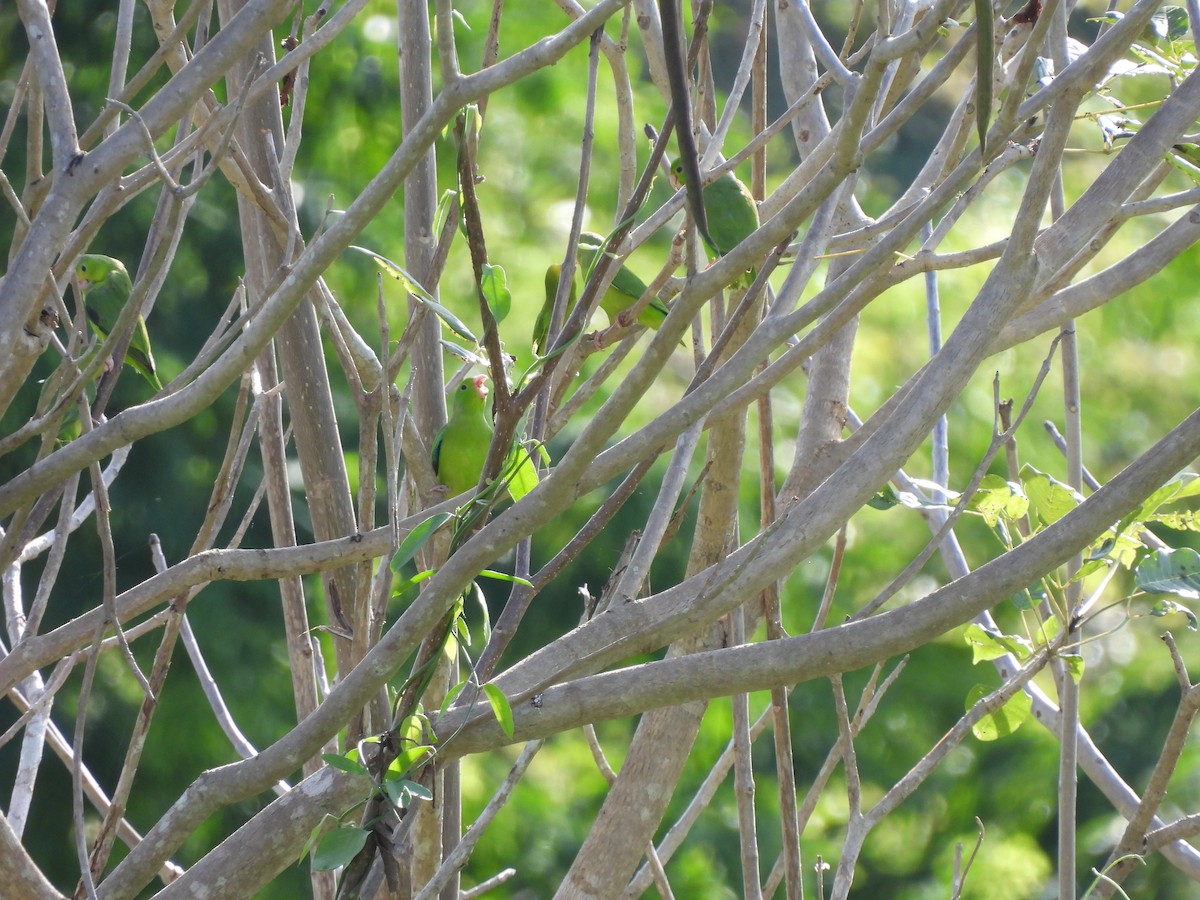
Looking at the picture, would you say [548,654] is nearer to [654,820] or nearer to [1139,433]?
[654,820]

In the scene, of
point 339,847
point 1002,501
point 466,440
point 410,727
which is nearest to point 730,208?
point 466,440

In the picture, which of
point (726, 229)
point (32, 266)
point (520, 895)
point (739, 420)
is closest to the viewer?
point (32, 266)

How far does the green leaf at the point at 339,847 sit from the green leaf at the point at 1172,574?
99 cm

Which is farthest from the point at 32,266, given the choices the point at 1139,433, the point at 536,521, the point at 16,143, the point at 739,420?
the point at 1139,433

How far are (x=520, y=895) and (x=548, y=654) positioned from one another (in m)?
2.44

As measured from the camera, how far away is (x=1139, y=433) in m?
4.04

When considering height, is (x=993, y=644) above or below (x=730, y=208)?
below

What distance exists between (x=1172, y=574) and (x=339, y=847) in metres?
1.06

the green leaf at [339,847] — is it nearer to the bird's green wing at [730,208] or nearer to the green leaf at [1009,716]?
the green leaf at [1009,716]

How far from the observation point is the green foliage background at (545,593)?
344cm

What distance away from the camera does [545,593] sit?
11.5ft

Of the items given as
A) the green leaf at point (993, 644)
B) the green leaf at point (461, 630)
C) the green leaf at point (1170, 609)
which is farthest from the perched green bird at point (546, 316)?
the green leaf at point (1170, 609)

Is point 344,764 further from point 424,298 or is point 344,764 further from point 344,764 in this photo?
point 424,298

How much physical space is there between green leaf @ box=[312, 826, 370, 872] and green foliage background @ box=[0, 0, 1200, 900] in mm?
2158
